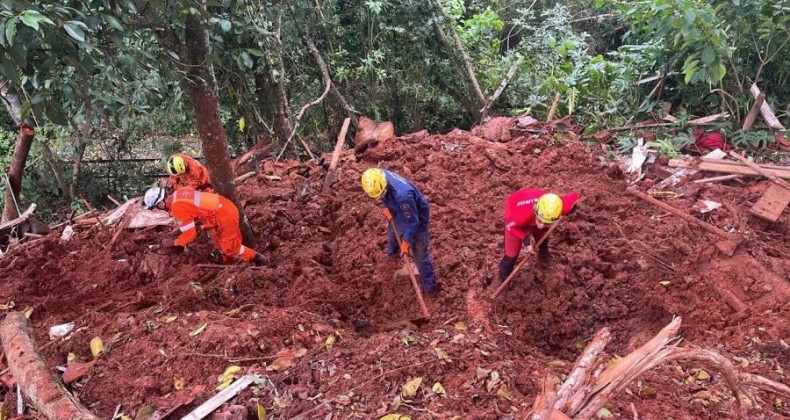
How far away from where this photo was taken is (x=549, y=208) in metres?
4.27

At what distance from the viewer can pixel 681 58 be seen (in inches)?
285

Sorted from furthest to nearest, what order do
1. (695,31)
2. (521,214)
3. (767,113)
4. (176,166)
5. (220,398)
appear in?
(767,113)
(695,31)
(176,166)
(521,214)
(220,398)

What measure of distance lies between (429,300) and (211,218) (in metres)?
2.30

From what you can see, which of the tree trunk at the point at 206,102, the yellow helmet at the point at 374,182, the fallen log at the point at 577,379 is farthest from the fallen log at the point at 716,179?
the tree trunk at the point at 206,102

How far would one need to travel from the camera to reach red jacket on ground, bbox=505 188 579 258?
15.1 feet

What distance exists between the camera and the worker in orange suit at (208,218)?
16.1ft

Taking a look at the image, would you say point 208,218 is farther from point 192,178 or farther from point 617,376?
point 617,376

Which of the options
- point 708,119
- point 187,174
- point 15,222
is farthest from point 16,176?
point 708,119

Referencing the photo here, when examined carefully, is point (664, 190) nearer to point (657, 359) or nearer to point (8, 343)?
point (657, 359)

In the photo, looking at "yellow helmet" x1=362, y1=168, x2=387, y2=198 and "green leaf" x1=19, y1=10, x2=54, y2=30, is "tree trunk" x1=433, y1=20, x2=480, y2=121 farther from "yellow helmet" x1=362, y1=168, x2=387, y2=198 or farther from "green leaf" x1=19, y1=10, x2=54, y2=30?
"green leaf" x1=19, y1=10, x2=54, y2=30

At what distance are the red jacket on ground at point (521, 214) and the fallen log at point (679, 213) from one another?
5.64ft

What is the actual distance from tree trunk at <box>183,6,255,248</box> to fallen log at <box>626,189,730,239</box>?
15.0 ft

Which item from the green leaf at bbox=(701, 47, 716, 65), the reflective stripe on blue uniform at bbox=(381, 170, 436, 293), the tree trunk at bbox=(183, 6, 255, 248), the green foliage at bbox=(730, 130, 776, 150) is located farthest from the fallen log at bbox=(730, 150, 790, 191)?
the tree trunk at bbox=(183, 6, 255, 248)

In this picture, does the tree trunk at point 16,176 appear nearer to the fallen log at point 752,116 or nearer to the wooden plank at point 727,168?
the wooden plank at point 727,168
